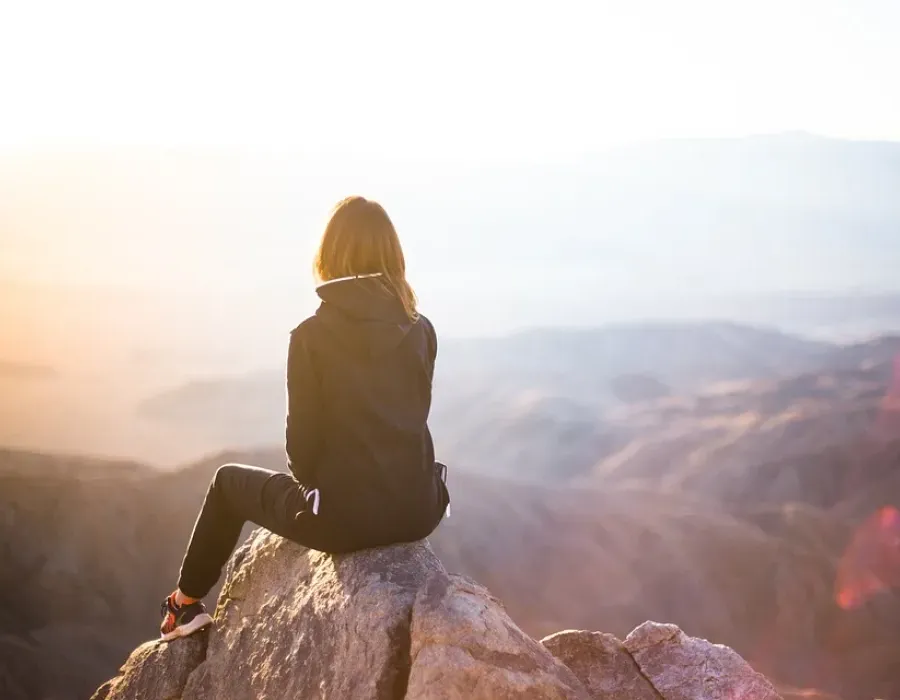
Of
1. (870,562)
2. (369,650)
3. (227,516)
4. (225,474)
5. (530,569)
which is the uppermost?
(225,474)

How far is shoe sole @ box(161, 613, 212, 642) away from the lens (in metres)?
2.91

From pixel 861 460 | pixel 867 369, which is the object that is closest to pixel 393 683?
pixel 861 460

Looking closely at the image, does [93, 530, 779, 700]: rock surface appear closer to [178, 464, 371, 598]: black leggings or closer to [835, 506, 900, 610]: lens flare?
[178, 464, 371, 598]: black leggings

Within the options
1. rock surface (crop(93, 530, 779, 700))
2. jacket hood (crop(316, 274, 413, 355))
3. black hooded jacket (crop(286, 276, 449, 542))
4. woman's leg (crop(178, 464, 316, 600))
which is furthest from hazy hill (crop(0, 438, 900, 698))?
jacket hood (crop(316, 274, 413, 355))

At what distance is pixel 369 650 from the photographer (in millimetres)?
2385

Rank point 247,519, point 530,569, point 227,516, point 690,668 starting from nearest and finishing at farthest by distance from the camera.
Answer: point 247,519 → point 227,516 → point 690,668 → point 530,569

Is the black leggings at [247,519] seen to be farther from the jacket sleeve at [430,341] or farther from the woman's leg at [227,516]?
the jacket sleeve at [430,341]

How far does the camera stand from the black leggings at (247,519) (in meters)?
2.54

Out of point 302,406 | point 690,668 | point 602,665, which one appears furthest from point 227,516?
point 690,668

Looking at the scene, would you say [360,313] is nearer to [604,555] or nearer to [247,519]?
[247,519]

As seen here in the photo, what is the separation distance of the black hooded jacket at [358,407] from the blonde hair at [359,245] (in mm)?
38

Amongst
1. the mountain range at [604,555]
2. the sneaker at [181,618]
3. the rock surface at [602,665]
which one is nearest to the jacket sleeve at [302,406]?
the sneaker at [181,618]

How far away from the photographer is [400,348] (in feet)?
8.24

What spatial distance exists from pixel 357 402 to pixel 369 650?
26.4 inches
